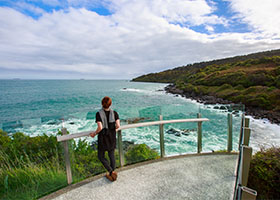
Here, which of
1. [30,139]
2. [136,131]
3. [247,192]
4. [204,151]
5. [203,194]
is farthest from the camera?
[204,151]

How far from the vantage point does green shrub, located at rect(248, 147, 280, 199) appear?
2.41 metres

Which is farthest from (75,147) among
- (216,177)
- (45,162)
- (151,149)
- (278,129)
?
(278,129)

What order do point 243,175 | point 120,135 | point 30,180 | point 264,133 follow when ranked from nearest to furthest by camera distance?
1. point 243,175
2. point 30,180
3. point 120,135
4. point 264,133

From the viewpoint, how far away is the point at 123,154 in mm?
3725

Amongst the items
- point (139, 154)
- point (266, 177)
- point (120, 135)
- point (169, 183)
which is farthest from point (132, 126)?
point (266, 177)

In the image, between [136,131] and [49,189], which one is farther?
[136,131]

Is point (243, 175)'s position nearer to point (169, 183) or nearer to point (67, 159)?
point (169, 183)

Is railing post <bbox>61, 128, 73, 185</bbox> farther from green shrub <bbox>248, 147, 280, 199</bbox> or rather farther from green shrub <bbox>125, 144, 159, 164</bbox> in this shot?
green shrub <bbox>248, 147, 280, 199</bbox>

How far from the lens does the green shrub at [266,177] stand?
241cm

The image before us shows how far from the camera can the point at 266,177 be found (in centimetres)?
247

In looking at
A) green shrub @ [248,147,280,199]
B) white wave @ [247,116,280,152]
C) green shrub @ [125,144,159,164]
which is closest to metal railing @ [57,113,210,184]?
green shrub @ [125,144,159,164]

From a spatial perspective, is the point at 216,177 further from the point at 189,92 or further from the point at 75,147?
the point at 189,92

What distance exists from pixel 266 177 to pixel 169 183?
1.53 meters

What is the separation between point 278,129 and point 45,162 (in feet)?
61.1
